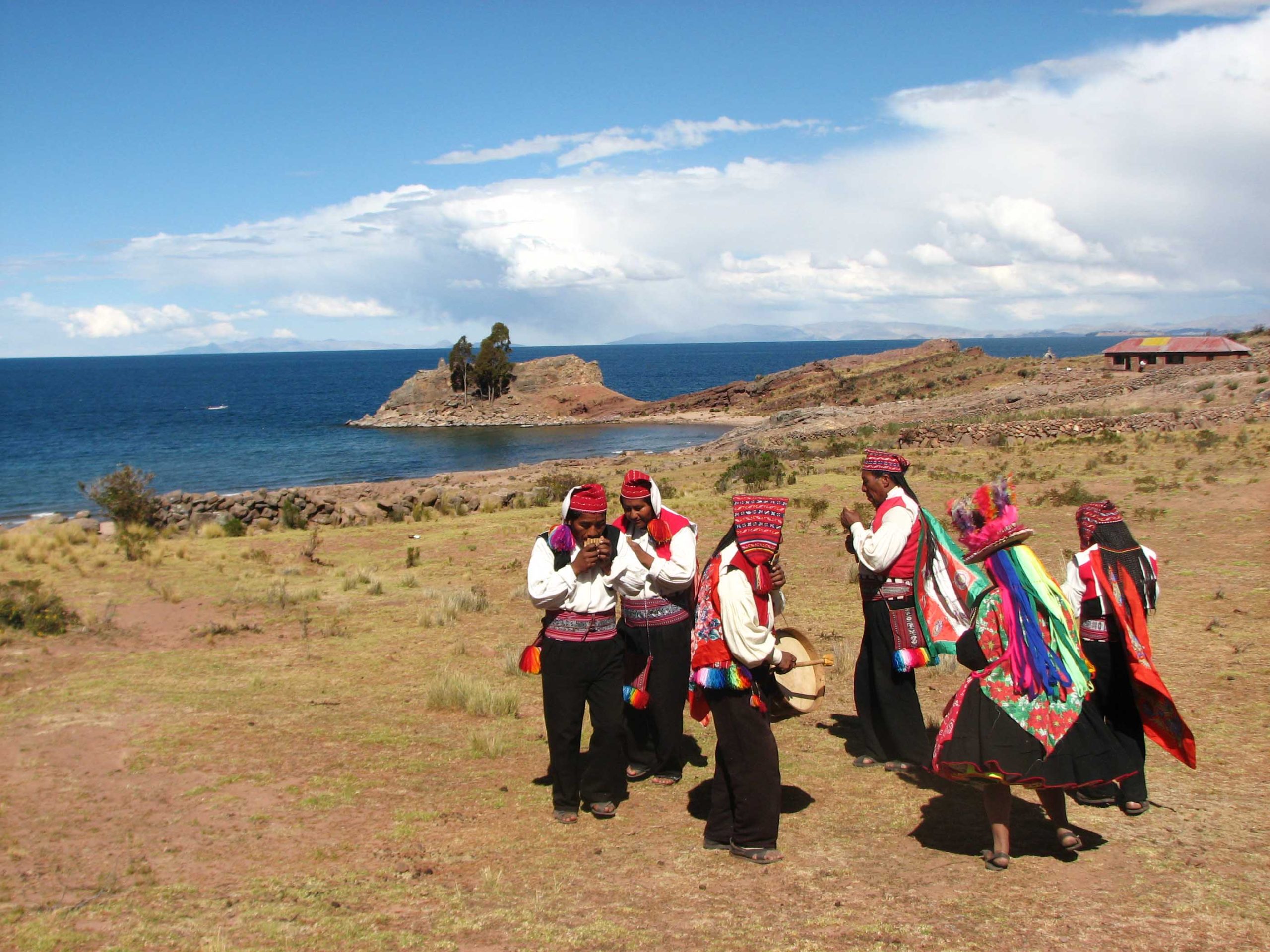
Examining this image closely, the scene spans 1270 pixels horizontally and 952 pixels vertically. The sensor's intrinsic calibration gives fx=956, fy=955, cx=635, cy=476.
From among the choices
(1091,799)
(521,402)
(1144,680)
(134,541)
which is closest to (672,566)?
(1144,680)

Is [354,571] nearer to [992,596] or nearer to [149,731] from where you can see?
[149,731]

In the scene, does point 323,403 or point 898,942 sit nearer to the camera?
point 898,942

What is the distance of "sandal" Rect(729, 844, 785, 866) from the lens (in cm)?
533

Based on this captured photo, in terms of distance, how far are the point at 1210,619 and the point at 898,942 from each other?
7798mm

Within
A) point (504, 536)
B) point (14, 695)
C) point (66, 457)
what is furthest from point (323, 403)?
point (14, 695)

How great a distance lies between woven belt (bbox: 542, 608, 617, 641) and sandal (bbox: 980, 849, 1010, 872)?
2.46 metres

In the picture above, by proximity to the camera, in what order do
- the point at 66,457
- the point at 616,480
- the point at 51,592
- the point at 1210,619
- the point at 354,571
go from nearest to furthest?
1. the point at 1210,619
2. the point at 51,592
3. the point at 354,571
4. the point at 616,480
5. the point at 66,457

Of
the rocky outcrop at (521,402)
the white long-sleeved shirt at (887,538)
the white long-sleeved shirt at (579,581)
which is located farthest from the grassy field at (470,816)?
the rocky outcrop at (521,402)

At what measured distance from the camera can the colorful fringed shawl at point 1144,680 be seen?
203 inches

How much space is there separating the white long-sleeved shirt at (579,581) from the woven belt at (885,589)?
5.64 ft

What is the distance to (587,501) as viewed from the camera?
5566 mm

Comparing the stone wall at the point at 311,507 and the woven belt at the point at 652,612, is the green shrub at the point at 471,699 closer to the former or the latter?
the woven belt at the point at 652,612

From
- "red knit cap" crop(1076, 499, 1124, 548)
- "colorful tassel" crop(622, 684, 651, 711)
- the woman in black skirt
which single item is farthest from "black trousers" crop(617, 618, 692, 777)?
"red knit cap" crop(1076, 499, 1124, 548)

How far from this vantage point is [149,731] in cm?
770
